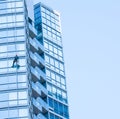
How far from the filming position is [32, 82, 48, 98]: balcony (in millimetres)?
81000

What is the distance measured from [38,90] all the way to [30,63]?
13.8 ft

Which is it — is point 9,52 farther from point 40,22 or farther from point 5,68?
point 40,22

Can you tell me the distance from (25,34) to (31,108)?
37.6ft

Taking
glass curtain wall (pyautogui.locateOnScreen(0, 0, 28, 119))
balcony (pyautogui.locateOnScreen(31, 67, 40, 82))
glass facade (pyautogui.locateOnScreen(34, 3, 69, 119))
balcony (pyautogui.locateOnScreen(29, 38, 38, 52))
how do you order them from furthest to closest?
glass facade (pyautogui.locateOnScreen(34, 3, 69, 119))
balcony (pyautogui.locateOnScreen(29, 38, 38, 52))
balcony (pyautogui.locateOnScreen(31, 67, 40, 82))
glass curtain wall (pyautogui.locateOnScreen(0, 0, 28, 119))

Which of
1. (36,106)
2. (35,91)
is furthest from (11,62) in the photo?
(36,106)

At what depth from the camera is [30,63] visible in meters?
83.4

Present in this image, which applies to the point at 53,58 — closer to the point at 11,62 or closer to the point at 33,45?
the point at 33,45

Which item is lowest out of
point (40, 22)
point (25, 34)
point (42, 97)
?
point (42, 97)

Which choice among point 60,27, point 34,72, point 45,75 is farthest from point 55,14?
point 34,72

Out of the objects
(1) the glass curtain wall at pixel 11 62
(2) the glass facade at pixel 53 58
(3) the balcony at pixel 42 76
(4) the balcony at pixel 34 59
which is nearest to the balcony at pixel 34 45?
(4) the balcony at pixel 34 59

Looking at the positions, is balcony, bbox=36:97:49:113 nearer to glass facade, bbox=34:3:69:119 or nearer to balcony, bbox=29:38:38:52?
glass facade, bbox=34:3:69:119

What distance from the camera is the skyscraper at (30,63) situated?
76356 millimetres

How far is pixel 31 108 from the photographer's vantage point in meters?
77.4

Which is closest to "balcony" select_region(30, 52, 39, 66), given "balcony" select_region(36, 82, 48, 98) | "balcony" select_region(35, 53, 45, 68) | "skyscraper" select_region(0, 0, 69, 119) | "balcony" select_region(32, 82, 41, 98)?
"skyscraper" select_region(0, 0, 69, 119)
